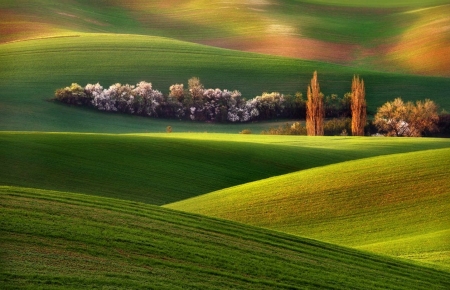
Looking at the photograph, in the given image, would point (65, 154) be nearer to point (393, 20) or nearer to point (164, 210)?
point (164, 210)

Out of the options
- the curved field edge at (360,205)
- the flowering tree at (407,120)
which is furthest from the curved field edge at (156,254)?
the flowering tree at (407,120)

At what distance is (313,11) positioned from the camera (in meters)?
110

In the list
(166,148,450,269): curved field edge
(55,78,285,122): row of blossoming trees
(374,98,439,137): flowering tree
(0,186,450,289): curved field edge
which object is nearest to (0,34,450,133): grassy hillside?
(55,78,285,122): row of blossoming trees

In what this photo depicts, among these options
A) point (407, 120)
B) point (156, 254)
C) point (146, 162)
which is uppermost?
point (156, 254)

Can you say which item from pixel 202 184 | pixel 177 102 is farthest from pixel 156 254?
pixel 177 102

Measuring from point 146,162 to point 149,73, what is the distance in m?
43.9

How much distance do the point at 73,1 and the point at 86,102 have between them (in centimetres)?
4413

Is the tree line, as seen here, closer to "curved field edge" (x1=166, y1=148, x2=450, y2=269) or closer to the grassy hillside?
the grassy hillside

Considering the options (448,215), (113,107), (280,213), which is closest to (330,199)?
(280,213)

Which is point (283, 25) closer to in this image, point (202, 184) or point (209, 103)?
point (209, 103)

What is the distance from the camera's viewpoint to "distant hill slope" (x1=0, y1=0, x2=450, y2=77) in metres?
89.2

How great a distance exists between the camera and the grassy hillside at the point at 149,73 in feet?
207

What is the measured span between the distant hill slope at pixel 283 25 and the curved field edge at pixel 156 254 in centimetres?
7111

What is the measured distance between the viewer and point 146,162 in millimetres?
32125
